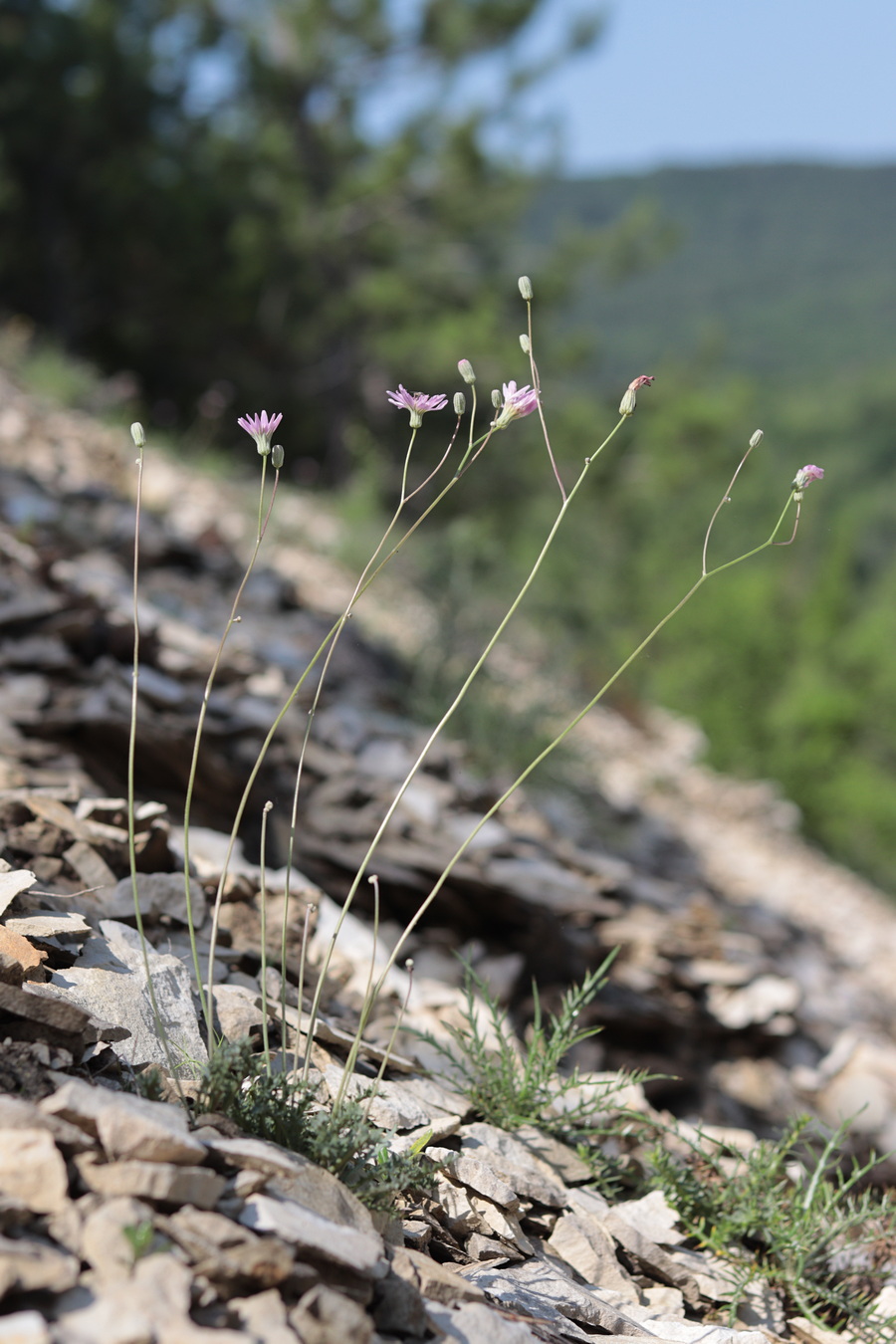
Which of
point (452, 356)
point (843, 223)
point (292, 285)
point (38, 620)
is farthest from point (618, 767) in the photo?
point (843, 223)

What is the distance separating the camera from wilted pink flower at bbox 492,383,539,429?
157cm

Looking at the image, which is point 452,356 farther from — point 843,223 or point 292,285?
point 843,223

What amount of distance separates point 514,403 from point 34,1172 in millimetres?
1223

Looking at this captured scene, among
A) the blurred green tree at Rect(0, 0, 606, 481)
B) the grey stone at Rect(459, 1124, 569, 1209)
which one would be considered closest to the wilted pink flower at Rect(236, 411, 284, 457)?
the grey stone at Rect(459, 1124, 569, 1209)

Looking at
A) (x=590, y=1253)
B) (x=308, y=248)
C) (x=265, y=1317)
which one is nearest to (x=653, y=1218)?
(x=590, y=1253)

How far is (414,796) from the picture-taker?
3.57 m

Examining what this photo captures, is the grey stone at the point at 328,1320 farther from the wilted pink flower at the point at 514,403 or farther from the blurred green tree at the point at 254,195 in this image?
the blurred green tree at the point at 254,195

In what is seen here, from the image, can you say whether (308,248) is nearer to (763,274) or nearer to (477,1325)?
(477,1325)

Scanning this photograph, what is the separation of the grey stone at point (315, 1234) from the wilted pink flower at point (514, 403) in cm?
112

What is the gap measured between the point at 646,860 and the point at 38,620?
3.27 metres

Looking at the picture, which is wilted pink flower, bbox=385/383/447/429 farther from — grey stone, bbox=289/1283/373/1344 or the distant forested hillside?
the distant forested hillside

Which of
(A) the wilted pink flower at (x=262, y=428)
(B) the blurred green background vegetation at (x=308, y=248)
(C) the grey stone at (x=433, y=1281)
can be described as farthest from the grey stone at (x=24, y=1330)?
(B) the blurred green background vegetation at (x=308, y=248)

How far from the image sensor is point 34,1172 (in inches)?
46.8

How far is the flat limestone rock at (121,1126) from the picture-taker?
49.1 inches
